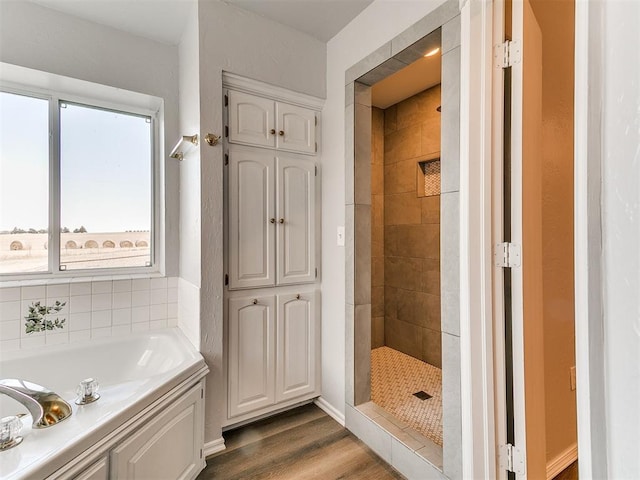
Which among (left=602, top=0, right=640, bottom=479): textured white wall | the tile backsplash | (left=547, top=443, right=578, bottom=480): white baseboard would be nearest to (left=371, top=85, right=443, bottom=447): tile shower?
(left=547, top=443, right=578, bottom=480): white baseboard

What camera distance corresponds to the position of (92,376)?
1992 millimetres

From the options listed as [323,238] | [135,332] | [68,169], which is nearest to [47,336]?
[135,332]

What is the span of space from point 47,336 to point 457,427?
241cm

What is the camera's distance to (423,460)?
5.15ft

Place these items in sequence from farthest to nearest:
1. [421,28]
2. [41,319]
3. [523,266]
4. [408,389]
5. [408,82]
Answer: [408,82], [408,389], [41,319], [421,28], [523,266]

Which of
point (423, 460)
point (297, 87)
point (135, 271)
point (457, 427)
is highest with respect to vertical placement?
point (297, 87)

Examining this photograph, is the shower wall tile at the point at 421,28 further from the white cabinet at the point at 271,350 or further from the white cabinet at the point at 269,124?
the white cabinet at the point at 271,350

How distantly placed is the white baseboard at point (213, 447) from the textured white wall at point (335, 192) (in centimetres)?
77

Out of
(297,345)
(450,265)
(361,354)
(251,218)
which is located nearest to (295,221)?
(251,218)

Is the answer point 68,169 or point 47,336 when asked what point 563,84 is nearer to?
point 68,169

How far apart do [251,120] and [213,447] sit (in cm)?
205

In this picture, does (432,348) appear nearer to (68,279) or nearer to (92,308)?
(92,308)

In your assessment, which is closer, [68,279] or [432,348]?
[68,279]

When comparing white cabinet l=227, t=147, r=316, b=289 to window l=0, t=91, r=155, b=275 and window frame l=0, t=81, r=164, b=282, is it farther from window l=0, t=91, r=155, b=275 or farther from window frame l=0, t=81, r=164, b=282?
window l=0, t=91, r=155, b=275
